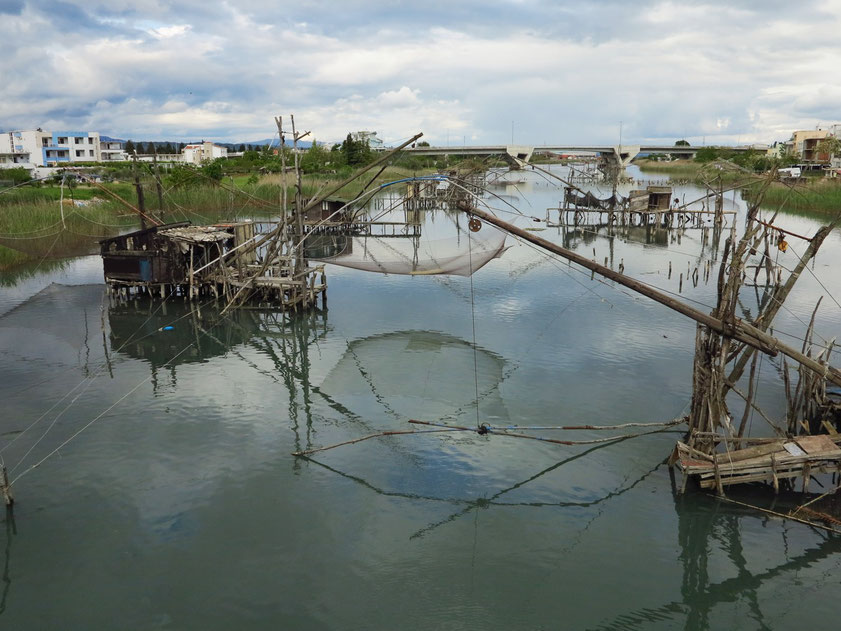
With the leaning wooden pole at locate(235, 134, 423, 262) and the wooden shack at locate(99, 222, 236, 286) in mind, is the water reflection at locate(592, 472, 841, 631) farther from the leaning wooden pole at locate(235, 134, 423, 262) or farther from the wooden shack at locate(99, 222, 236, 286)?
the wooden shack at locate(99, 222, 236, 286)

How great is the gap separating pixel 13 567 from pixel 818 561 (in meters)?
11.2

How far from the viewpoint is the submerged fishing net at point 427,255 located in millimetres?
19250

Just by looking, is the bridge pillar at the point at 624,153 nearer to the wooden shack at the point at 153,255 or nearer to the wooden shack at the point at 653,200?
the wooden shack at the point at 653,200

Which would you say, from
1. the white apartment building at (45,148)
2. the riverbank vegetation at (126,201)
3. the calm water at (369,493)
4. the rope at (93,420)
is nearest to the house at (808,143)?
the riverbank vegetation at (126,201)

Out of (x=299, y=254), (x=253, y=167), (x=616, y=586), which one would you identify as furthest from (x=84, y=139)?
(x=616, y=586)

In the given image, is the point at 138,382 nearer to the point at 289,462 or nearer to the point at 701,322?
the point at 289,462

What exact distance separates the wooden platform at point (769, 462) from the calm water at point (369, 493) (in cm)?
59

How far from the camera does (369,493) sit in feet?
33.3

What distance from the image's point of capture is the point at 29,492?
10133 mm

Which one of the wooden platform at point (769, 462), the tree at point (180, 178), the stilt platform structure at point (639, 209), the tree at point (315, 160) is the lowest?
the wooden platform at point (769, 462)

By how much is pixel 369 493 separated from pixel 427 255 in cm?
1916

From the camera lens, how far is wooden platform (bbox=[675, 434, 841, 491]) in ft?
29.4

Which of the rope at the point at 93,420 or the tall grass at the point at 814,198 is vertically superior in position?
the tall grass at the point at 814,198

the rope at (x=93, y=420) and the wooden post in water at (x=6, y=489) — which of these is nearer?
the wooden post in water at (x=6, y=489)
